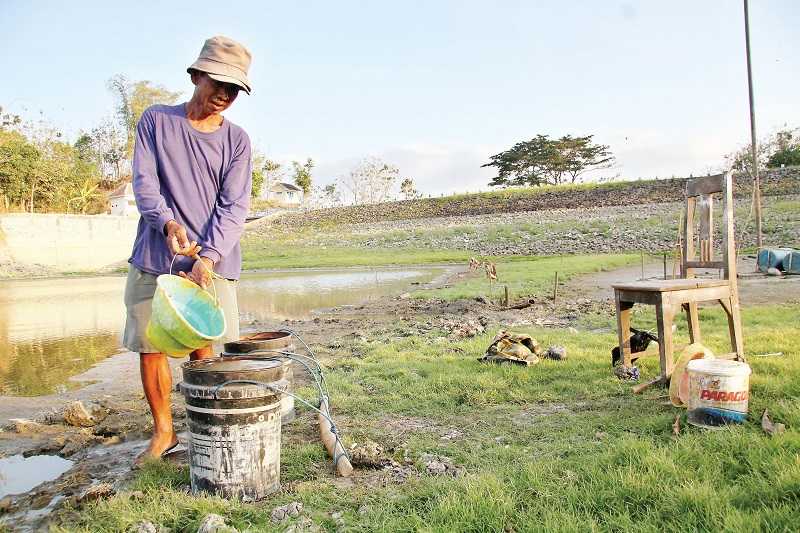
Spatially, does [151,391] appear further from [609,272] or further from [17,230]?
[17,230]

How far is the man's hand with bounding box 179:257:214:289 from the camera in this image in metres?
3.18

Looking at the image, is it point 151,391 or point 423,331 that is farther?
point 423,331

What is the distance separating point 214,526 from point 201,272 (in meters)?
1.39

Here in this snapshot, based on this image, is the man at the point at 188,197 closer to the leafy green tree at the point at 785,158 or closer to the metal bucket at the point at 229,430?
the metal bucket at the point at 229,430

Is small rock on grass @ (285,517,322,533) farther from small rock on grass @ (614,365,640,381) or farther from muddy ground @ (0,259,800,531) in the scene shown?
small rock on grass @ (614,365,640,381)

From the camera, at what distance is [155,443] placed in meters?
3.44

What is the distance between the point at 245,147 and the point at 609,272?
14349 mm

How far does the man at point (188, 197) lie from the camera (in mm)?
3252

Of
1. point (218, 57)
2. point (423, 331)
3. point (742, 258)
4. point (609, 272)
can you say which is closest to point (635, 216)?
point (742, 258)

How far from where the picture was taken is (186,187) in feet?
11.3

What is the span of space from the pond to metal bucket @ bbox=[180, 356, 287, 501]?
3.74 m

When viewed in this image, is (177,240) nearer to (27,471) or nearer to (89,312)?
(27,471)

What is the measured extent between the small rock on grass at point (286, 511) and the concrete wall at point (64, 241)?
31722mm

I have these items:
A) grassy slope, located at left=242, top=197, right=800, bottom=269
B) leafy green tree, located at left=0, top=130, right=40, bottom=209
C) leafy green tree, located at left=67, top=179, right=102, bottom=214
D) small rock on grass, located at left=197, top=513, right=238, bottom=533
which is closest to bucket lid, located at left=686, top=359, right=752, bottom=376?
small rock on grass, located at left=197, top=513, right=238, bottom=533
